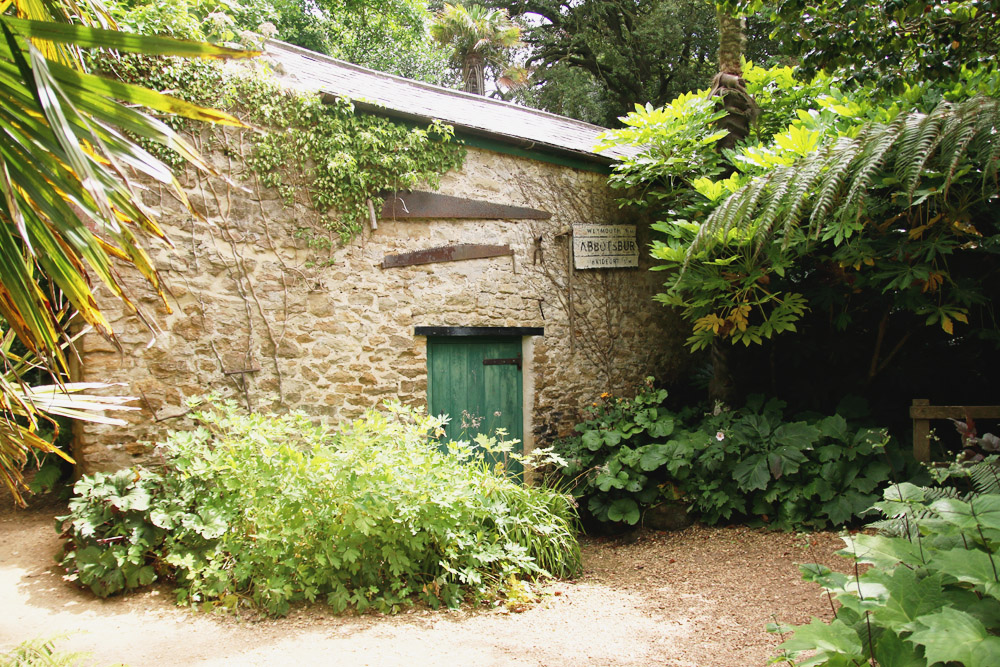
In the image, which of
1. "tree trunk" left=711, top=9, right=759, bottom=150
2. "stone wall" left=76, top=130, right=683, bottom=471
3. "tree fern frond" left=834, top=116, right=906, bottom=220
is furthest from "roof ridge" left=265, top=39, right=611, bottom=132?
"tree fern frond" left=834, top=116, right=906, bottom=220

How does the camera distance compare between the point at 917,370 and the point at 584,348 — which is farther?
the point at 584,348

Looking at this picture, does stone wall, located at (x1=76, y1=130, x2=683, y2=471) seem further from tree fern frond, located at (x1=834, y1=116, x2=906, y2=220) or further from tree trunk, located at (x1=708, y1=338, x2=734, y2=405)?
tree fern frond, located at (x1=834, y1=116, x2=906, y2=220)

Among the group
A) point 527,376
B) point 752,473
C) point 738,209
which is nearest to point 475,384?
point 527,376

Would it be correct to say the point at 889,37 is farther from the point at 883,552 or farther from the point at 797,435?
the point at 883,552

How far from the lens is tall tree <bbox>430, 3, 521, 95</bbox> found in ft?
45.8

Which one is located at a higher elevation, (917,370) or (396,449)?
(917,370)

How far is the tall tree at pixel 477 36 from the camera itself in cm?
1395

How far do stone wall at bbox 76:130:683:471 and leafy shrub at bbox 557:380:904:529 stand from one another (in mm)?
759

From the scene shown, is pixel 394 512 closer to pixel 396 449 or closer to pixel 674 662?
pixel 396 449

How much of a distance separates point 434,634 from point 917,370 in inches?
188

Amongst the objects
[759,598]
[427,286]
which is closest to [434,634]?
[759,598]

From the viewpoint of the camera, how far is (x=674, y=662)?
275 cm

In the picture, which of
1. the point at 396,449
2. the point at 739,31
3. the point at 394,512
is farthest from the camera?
the point at 739,31

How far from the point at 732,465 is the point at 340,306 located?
130 inches
